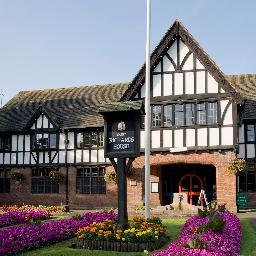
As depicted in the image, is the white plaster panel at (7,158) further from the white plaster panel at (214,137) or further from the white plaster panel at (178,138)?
the white plaster panel at (214,137)

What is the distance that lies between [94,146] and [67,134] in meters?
2.44

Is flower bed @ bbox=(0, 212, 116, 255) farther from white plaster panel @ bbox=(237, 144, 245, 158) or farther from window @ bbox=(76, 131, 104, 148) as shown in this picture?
white plaster panel @ bbox=(237, 144, 245, 158)

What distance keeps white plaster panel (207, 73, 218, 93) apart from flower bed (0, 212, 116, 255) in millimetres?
11557

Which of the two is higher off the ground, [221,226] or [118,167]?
[118,167]

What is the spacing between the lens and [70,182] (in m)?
30.6

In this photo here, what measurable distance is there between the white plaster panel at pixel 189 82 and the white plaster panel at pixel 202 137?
97.7 inches

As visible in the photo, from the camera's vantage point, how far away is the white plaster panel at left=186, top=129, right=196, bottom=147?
24891 millimetres

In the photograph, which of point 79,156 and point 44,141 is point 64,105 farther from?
point 79,156

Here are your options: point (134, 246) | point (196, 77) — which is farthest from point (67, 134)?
point (134, 246)

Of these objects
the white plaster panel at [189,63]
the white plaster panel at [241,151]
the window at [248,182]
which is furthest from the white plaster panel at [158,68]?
the window at [248,182]

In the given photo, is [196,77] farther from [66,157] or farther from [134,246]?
[134,246]

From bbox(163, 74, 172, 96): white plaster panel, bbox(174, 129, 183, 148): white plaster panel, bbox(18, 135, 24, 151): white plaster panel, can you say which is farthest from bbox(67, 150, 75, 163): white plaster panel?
bbox(163, 74, 172, 96): white plaster panel

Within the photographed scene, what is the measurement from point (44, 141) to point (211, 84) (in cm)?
1401

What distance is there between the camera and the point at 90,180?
30.2 metres
